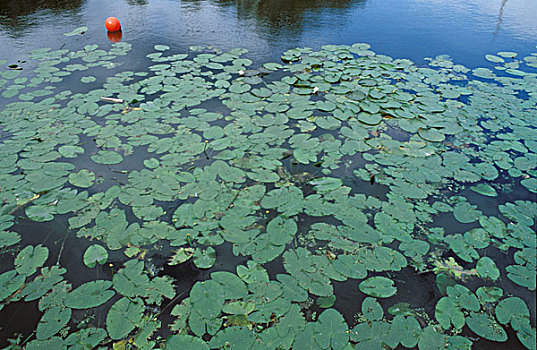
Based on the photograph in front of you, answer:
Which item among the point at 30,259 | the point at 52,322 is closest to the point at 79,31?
the point at 30,259

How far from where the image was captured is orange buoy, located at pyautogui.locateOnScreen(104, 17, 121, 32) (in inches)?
269

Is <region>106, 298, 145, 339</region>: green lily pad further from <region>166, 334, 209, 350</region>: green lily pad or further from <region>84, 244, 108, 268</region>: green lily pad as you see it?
<region>84, 244, 108, 268</region>: green lily pad

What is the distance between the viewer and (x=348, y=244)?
113 inches

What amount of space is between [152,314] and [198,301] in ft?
1.09

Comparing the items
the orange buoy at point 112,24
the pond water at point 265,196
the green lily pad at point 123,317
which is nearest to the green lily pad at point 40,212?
the pond water at point 265,196

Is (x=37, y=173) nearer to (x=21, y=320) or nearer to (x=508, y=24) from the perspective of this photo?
(x=21, y=320)

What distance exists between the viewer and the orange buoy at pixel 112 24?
6824 millimetres

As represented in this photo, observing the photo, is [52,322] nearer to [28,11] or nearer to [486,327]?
[486,327]

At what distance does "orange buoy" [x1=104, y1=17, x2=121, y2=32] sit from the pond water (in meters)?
0.57

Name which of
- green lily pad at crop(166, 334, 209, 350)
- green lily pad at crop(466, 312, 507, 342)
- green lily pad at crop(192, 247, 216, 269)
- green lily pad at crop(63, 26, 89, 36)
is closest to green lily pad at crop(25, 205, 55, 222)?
green lily pad at crop(192, 247, 216, 269)

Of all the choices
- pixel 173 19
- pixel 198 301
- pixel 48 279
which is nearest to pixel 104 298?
pixel 48 279

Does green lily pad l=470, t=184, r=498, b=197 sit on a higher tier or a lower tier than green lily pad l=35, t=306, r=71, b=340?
higher

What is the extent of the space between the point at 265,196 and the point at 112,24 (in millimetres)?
5874

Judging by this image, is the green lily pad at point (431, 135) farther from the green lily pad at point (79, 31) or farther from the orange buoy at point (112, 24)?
the green lily pad at point (79, 31)
